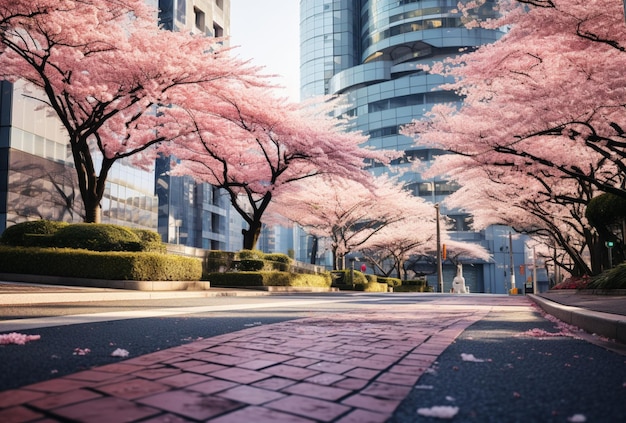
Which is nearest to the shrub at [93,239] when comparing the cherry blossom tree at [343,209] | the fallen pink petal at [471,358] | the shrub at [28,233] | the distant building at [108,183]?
the shrub at [28,233]

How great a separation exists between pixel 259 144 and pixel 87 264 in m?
11.8

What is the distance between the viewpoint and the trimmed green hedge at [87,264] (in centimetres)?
1362

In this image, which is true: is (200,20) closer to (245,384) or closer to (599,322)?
(599,322)

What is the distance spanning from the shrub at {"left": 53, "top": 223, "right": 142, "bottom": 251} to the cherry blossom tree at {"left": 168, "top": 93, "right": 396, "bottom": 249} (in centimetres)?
681

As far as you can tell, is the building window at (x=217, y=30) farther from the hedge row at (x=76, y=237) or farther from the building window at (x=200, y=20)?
the hedge row at (x=76, y=237)

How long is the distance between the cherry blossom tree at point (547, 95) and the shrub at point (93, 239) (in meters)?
11.5

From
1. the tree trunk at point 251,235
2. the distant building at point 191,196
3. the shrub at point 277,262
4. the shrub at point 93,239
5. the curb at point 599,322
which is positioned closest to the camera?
the curb at point 599,322

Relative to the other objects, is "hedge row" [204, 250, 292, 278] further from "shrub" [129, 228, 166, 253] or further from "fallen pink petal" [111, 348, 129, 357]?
"fallen pink petal" [111, 348, 129, 357]

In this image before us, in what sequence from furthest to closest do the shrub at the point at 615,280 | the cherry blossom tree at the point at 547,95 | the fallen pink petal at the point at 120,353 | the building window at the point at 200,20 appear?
the building window at the point at 200,20 → the shrub at the point at 615,280 → the cherry blossom tree at the point at 547,95 → the fallen pink petal at the point at 120,353

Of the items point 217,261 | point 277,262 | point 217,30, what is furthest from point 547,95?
point 217,30

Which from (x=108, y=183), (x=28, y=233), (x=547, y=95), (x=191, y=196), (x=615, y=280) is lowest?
(x=615, y=280)

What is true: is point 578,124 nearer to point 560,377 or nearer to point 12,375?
point 560,377

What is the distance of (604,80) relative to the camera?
37.5ft

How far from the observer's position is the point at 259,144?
23.8 metres
